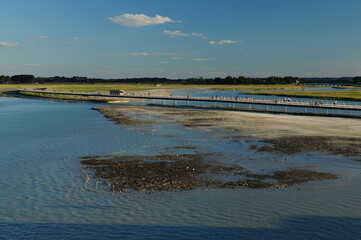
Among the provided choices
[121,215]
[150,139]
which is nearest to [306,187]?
[121,215]

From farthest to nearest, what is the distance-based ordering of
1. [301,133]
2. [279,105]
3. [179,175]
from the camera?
1. [279,105]
2. [301,133]
3. [179,175]

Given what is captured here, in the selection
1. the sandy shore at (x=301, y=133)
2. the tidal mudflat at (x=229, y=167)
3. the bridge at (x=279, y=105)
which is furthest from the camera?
the bridge at (x=279, y=105)

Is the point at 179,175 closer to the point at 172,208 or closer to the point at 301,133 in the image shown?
the point at 172,208

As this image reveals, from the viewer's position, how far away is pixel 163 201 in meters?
17.9

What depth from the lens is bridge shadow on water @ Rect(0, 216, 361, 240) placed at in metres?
13.9

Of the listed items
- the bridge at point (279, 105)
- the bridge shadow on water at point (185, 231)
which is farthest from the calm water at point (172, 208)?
the bridge at point (279, 105)

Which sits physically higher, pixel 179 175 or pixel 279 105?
pixel 279 105

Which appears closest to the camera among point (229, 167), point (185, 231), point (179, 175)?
point (185, 231)

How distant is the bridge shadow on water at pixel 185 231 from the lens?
45.5 ft

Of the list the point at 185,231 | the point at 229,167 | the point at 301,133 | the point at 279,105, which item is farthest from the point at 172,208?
the point at 279,105

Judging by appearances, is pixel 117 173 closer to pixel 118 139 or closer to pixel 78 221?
pixel 78 221

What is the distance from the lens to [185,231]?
47.5ft

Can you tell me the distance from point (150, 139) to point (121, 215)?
21.7m

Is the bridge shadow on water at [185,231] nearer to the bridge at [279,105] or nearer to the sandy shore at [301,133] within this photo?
the sandy shore at [301,133]
